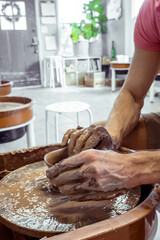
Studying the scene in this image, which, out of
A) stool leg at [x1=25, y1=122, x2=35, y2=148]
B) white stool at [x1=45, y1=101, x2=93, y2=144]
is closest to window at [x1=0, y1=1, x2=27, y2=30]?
white stool at [x1=45, y1=101, x2=93, y2=144]

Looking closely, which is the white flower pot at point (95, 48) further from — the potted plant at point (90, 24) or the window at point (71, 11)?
the window at point (71, 11)

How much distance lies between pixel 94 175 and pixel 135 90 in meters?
0.68

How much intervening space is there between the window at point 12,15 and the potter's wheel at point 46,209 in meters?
5.65

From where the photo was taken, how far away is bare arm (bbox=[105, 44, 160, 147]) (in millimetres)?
1021

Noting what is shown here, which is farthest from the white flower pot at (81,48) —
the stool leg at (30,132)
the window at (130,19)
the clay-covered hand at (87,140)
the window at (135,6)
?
the clay-covered hand at (87,140)

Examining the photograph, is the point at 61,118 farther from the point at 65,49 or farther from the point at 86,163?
the point at 65,49

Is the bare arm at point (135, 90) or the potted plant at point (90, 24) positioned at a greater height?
the potted plant at point (90, 24)

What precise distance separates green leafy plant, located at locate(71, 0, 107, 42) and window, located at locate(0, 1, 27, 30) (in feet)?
4.10

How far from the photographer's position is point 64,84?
20.4 ft

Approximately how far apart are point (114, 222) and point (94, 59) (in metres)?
6.28

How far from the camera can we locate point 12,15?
18.5 ft

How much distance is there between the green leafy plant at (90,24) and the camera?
19.2ft

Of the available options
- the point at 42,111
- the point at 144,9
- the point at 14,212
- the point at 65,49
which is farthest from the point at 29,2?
the point at 14,212

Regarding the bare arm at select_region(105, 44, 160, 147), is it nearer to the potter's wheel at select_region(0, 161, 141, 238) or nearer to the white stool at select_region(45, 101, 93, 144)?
the potter's wheel at select_region(0, 161, 141, 238)
